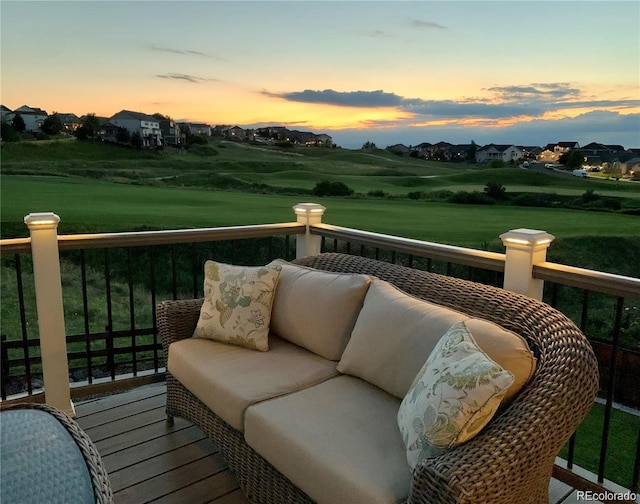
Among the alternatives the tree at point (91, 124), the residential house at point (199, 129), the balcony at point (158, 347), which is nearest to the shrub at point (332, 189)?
the residential house at point (199, 129)

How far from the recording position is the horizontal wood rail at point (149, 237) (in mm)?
2656

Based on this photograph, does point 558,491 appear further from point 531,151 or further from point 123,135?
point 123,135

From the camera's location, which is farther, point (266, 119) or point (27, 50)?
point (266, 119)

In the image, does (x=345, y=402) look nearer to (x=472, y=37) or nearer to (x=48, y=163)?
(x=472, y=37)

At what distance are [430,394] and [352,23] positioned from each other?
15.1 ft

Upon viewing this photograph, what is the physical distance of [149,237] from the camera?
3.00 m

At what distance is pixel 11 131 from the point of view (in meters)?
5.05

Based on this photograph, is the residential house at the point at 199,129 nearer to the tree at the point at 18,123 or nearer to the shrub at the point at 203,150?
the shrub at the point at 203,150

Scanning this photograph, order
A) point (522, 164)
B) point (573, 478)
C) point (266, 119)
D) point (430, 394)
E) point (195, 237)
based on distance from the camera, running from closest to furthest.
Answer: point (430, 394) → point (573, 478) → point (195, 237) → point (522, 164) → point (266, 119)

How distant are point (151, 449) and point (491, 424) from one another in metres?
1.79

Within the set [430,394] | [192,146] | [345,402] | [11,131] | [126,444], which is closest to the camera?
[430,394]

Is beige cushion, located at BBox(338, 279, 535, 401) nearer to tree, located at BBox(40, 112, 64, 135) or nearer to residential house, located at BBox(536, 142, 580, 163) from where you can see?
residential house, located at BBox(536, 142, 580, 163)

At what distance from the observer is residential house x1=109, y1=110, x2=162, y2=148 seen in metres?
5.46

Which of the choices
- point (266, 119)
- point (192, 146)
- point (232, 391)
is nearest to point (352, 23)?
point (266, 119)
